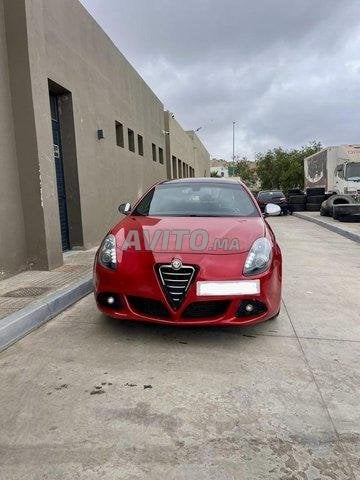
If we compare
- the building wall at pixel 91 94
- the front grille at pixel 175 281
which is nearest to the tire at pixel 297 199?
the building wall at pixel 91 94

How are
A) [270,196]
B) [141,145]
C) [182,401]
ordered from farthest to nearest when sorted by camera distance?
[270,196], [141,145], [182,401]

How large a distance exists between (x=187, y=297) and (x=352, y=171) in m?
16.9

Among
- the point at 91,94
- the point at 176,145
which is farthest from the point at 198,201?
the point at 176,145

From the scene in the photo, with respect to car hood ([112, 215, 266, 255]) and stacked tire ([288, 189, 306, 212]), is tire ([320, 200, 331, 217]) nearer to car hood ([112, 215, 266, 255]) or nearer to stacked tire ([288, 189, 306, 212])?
stacked tire ([288, 189, 306, 212])

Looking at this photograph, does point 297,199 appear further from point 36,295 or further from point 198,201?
point 36,295

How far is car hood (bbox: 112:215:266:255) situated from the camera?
3.59m

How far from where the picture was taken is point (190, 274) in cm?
341

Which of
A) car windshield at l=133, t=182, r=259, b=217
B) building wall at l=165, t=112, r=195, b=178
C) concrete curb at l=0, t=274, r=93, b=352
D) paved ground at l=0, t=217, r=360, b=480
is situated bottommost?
paved ground at l=0, t=217, r=360, b=480

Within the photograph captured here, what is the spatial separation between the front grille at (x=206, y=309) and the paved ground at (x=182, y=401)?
31 centimetres

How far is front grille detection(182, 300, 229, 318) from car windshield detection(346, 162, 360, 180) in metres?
16.5

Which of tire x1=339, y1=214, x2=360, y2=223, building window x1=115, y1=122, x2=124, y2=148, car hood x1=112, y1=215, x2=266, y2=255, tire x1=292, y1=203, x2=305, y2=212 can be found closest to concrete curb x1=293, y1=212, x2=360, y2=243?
tire x1=339, y1=214, x2=360, y2=223

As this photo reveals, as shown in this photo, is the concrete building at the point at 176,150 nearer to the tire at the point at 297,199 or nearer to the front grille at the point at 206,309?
the tire at the point at 297,199

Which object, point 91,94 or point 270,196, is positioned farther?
point 270,196

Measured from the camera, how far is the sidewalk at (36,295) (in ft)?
12.8
